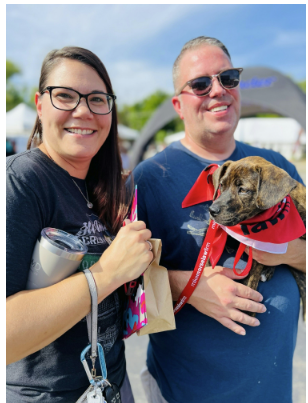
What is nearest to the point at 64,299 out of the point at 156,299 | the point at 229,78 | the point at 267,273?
the point at 156,299

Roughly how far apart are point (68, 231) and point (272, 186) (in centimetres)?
114

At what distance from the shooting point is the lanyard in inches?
68.6

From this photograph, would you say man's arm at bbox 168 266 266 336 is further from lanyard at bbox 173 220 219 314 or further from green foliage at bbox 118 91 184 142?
green foliage at bbox 118 91 184 142

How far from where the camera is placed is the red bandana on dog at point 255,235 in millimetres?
1739

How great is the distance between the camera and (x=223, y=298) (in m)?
1.76

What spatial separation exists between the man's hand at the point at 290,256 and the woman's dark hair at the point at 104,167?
860mm

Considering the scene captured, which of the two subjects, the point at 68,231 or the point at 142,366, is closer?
the point at 68,231

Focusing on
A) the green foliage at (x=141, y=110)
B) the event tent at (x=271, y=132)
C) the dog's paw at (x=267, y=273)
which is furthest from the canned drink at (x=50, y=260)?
the green foliage at (x=141, y=110)

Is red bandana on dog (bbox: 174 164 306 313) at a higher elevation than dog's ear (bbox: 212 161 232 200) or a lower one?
lower

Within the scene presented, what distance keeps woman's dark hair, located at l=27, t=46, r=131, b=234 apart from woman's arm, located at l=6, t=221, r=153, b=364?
0.32m

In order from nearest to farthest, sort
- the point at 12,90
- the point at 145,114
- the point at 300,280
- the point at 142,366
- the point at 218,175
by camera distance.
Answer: the point at 218,175 < the point at 300,280 < the point at 142,366 < the point at 12,90 < the point at 145,114

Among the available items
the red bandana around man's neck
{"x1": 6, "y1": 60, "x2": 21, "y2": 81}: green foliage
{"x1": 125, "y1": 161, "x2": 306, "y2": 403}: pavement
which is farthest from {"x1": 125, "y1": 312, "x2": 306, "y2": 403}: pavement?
{"x1": 6, "y1": 60, "x2": 21, "y2": 81}: green foliage

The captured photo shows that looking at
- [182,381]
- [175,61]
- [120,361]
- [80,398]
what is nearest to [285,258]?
[182,381]

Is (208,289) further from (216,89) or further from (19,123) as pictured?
(19,123)
